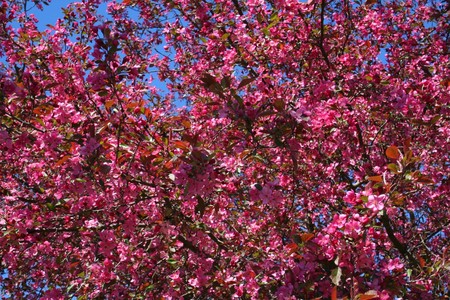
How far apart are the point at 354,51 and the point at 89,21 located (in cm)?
323

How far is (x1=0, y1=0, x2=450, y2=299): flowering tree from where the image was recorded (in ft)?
9.68

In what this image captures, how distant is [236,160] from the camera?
10.6 ft

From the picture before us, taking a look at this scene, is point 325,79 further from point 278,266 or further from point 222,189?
point 278,266

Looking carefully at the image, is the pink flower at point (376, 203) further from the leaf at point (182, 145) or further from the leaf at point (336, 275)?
the leaf at point (182, 145)

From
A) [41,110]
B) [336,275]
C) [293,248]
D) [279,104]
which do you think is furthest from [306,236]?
[41,110]

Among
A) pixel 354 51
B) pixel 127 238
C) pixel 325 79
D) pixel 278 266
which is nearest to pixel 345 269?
pixel 278 266

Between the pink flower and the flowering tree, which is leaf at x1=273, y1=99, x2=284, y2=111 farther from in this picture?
the pink flower

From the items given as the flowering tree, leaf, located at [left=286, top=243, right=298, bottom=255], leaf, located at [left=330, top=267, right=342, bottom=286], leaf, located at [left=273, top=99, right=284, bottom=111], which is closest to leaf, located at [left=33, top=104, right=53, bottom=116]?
the flowering tree

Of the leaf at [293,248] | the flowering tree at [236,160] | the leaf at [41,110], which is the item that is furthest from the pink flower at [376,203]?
the leaf at [41,110]

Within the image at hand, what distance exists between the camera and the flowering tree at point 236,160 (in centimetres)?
295

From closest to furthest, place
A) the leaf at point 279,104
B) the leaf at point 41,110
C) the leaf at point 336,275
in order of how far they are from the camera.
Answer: the leaf at point 336,275
the leaf at point 279,104
the leaf at point 41,110

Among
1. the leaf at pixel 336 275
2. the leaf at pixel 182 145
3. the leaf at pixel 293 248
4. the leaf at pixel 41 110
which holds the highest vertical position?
the leaf at pixel 41 110

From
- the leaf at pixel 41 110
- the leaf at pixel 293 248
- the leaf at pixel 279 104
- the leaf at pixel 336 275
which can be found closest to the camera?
the leaf at pixel 336 275

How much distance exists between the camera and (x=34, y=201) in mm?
4082
